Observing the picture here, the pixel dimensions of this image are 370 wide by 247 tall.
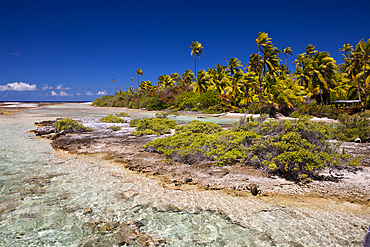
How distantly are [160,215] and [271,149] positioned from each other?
377 cm

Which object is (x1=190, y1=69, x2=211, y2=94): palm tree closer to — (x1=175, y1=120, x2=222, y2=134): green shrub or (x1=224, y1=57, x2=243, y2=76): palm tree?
(x1=224, y1=57, x2=243, y2=76): palm tree

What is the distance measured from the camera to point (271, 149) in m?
5.72

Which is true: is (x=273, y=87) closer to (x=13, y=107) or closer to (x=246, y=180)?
(x=246, y=180)

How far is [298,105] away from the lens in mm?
27359

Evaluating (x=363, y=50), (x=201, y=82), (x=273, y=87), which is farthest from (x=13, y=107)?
(x=363, y=50)

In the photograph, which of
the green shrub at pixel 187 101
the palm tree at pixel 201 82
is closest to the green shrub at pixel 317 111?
the green shrub at pixel 187 101

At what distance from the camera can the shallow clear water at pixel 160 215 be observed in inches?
112

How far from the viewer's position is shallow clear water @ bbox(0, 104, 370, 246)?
2844 millimetres

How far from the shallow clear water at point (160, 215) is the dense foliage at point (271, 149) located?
125cm

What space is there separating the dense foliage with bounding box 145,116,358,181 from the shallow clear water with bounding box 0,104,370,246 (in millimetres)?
1253

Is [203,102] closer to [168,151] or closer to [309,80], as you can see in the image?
[309,80]

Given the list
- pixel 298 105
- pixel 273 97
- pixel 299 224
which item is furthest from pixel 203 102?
pixel 299 224

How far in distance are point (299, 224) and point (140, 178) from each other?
141 inches

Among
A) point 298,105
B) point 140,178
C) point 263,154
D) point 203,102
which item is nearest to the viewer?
point 140,178
